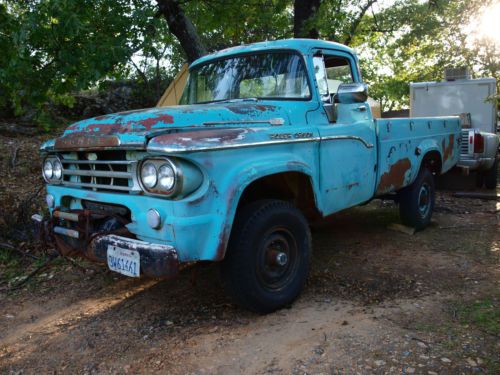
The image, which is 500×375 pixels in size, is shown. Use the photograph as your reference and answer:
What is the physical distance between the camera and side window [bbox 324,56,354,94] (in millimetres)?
4219

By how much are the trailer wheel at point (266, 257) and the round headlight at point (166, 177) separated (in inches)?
24.2

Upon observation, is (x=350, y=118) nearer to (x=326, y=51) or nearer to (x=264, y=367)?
(x=326, y=51)

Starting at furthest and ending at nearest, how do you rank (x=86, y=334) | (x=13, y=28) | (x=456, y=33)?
(x=456, y=33)
(x=13, y=28)
(x=86, y=334)

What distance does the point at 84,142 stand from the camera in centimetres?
313

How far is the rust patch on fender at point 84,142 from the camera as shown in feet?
9.58

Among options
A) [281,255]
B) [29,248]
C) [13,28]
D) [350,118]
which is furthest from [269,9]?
[281,255]

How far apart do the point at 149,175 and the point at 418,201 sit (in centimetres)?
375

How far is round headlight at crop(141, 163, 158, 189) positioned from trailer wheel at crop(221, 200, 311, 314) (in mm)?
658

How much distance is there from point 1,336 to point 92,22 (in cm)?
446

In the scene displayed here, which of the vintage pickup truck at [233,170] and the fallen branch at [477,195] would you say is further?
the fallen branch at [477,195]

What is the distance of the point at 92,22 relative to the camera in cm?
619

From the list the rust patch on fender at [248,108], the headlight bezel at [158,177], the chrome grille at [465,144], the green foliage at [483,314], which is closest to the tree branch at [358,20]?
the chrome grille at [465,144]

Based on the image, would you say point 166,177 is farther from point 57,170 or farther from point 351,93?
point 351,93

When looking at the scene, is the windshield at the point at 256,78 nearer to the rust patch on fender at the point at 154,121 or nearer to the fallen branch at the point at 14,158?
the rust patch on fender at the point at 154,121
